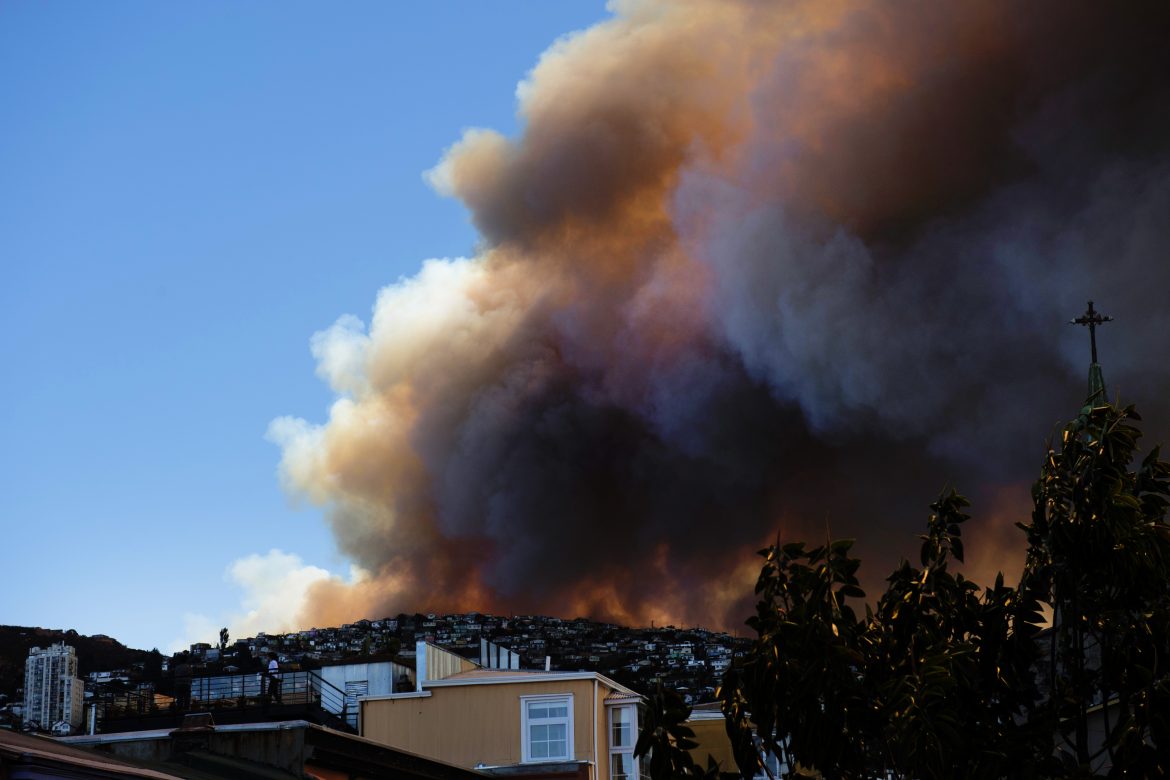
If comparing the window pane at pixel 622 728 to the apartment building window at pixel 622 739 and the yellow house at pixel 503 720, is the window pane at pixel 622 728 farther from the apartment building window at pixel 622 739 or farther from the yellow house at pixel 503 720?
the yellow house at pixel 503 720

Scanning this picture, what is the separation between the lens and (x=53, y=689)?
136ft

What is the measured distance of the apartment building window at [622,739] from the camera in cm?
4453

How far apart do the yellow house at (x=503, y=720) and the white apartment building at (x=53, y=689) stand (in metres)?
8.22

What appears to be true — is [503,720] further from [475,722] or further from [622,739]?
[622,739]

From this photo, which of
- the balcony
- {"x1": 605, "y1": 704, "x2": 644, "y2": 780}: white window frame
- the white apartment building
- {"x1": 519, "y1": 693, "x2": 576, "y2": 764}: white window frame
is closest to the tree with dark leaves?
the balcony

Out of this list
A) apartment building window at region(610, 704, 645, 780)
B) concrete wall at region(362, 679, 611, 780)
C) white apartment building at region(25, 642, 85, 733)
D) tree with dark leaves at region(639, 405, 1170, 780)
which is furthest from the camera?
apartment building window at region(610, 704, 645, 780)

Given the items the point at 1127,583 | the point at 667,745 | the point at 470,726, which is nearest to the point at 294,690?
the point at 470,726

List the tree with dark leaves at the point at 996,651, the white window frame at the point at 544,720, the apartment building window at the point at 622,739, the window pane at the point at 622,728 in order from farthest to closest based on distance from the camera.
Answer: the window pane at the point at 622,728
the apartment building window at the point at 622,739
the white window frame at the point at 544,720
the tree with dark leaves at the point at 996,651

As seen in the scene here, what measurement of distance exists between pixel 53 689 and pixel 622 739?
15.7 metres

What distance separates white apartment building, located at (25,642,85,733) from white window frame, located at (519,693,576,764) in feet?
38.4

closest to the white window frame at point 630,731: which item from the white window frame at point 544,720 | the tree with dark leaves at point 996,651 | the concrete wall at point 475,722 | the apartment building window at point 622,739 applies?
the apartment building window at point 622,739

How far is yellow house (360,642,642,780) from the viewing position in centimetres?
4300

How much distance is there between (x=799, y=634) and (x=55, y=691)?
31.2 m

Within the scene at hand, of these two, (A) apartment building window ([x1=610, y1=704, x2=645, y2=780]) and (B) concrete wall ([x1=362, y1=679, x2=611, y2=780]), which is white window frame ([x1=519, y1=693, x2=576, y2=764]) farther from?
(A) apartment building window ([x1=610, y1=704, x2=645, y2=780])
